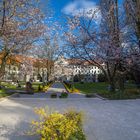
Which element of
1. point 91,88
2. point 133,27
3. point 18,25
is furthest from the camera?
point 91,88

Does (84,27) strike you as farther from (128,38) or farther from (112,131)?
(112,131)

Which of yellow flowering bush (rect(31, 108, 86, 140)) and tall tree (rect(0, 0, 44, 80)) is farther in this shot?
tall tree (rect(0, 0, 44, 80))

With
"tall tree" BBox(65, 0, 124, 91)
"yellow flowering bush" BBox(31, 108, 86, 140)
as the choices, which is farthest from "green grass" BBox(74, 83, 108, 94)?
"yellow flowering bush" BBox(31, 108, 86, 140)

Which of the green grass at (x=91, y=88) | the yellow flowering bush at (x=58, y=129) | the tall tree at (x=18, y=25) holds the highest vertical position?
the tall tree at (x=18, y=25)

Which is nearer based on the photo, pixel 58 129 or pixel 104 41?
pixel 58 129

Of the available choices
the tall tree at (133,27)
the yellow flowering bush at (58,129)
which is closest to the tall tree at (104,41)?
the tall tree at (133,27)

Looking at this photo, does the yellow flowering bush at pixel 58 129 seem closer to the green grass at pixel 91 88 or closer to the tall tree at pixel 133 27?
the tall tree at pixel 133 27

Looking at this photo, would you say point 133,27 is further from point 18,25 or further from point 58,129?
point 58,129

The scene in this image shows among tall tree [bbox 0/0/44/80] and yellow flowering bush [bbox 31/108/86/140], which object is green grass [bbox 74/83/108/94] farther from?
yellow flowering bush [bbox 31/108/86/140]

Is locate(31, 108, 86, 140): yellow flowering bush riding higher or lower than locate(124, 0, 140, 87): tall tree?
lower

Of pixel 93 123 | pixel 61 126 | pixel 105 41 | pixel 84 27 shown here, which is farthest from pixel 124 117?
pixel 84 27

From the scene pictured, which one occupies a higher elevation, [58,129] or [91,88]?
[91,88]

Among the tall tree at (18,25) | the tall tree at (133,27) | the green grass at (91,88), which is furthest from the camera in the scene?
the green grass at (91,88)

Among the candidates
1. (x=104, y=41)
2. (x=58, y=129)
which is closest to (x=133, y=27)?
(x=104, y=41)
